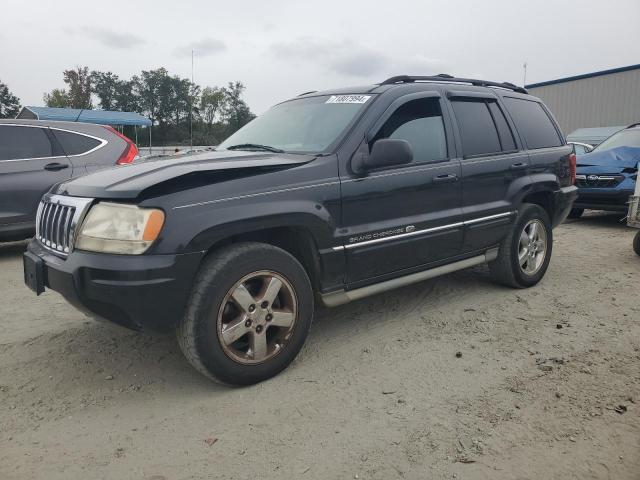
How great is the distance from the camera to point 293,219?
2930 mm

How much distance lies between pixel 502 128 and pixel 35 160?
5.40 meters

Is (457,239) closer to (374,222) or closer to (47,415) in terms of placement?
(374,222)

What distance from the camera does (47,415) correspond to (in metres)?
2.59

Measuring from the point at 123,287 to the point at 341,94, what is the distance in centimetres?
222

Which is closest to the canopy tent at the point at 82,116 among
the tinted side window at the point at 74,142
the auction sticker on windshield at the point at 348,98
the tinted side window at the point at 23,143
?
the tinted side window at the point at 74,142

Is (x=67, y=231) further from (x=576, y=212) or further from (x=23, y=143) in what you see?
(x=576, y=212)

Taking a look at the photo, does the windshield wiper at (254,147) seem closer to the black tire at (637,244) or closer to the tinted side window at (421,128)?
the tinted side window at (421,128)

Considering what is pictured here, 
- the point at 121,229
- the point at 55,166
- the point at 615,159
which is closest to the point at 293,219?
the point at 121,229

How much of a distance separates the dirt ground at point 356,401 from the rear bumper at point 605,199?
4363 millimetres

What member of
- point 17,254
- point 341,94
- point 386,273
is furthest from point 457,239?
point 17,254

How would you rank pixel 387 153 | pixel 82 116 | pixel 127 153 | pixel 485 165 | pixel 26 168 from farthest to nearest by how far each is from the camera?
pixel 82 116, pixel 127 153, pixel 26 168, pixel 485 165, pixel 387 153

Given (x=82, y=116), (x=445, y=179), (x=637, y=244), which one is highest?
(x=82, y=116)

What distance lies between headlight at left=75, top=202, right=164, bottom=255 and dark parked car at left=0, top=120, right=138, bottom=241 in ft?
13.3

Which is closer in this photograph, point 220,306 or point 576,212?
point 220,306
